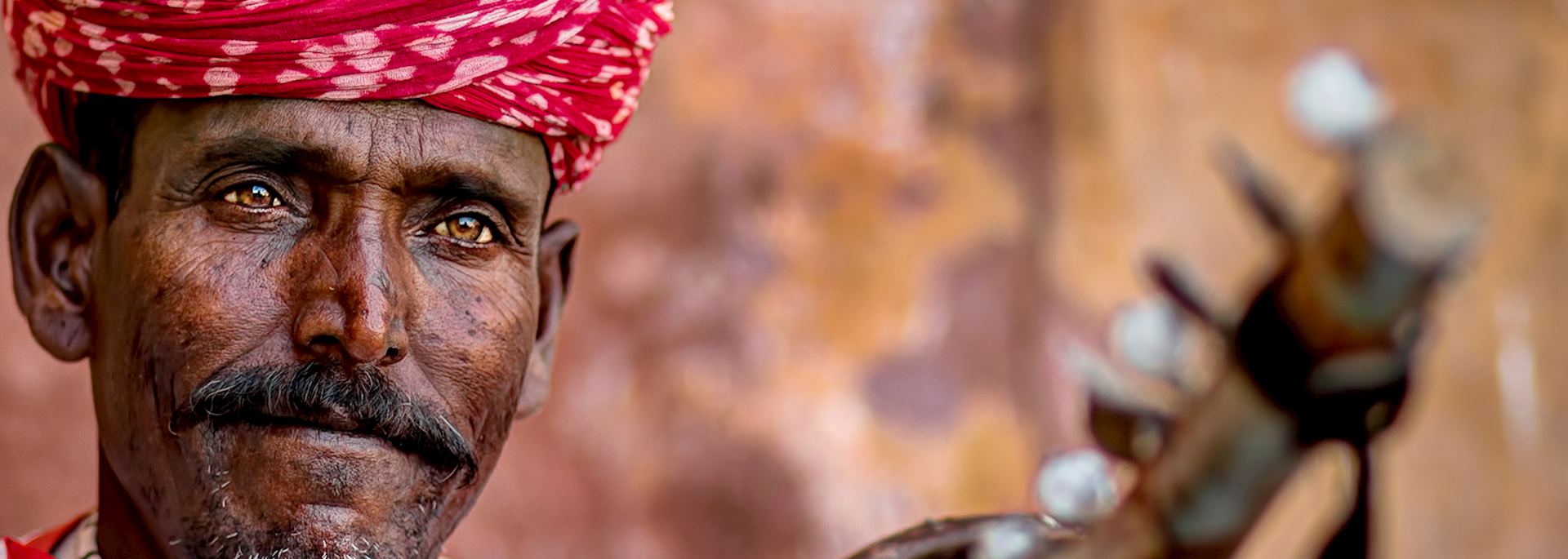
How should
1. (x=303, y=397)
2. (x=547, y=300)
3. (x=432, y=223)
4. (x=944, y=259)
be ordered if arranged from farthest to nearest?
1. (x=944, y=259)
2. (x=547, y=300)
3. (x=432, y=223)
4. (x=303, y=397)

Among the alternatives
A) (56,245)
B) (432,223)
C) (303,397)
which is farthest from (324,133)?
(56,245)

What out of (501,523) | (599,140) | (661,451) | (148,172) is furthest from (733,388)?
(148,172)

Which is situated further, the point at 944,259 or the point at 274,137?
the point at 944,259

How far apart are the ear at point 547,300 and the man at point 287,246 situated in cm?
17

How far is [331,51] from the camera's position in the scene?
1.79 metres

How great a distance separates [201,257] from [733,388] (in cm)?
254

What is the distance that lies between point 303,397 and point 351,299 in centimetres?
11

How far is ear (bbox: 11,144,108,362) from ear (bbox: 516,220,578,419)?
20.2 inches

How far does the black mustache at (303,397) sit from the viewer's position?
5.73 ft

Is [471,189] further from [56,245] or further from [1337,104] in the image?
[1337,104]

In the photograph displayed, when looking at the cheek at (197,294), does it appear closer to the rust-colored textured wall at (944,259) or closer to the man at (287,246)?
the man at (287,246)

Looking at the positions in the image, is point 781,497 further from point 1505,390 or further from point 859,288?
point 1505,390

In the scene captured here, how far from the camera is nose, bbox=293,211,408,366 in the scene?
175 centimetres

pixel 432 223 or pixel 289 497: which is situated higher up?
pixel 432 223
